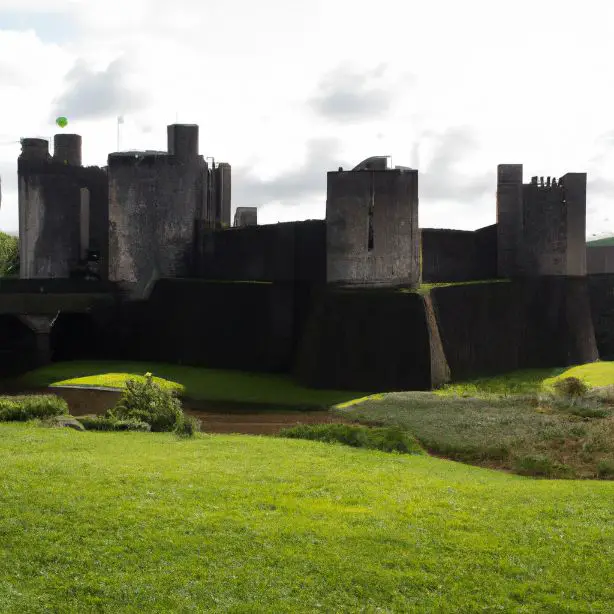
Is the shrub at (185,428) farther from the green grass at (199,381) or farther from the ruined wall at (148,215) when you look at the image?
the ruined wall at (148,215)

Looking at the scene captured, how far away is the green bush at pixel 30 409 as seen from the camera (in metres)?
18.6

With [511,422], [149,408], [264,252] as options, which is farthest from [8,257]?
[511,422]

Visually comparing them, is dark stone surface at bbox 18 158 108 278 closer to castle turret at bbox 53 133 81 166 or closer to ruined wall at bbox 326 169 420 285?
castle turret at bbox 53 133 81 166

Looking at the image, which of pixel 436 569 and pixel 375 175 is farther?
pixel 375 175

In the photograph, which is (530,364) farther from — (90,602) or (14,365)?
(90,602)

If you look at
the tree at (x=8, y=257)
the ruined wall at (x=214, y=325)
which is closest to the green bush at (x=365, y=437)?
the ruined wall at (x=214, y=325)

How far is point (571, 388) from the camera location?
2452 cm

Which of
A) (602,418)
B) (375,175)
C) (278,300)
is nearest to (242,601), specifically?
(602,418)

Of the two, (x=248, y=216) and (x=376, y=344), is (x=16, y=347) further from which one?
(x=376, y=344)

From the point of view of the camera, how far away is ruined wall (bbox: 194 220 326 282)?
29.1 meters

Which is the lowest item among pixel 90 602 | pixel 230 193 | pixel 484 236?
pixel 90 602

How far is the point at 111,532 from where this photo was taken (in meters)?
10.2

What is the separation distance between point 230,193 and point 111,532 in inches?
1205

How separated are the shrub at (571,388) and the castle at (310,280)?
3468 mm
